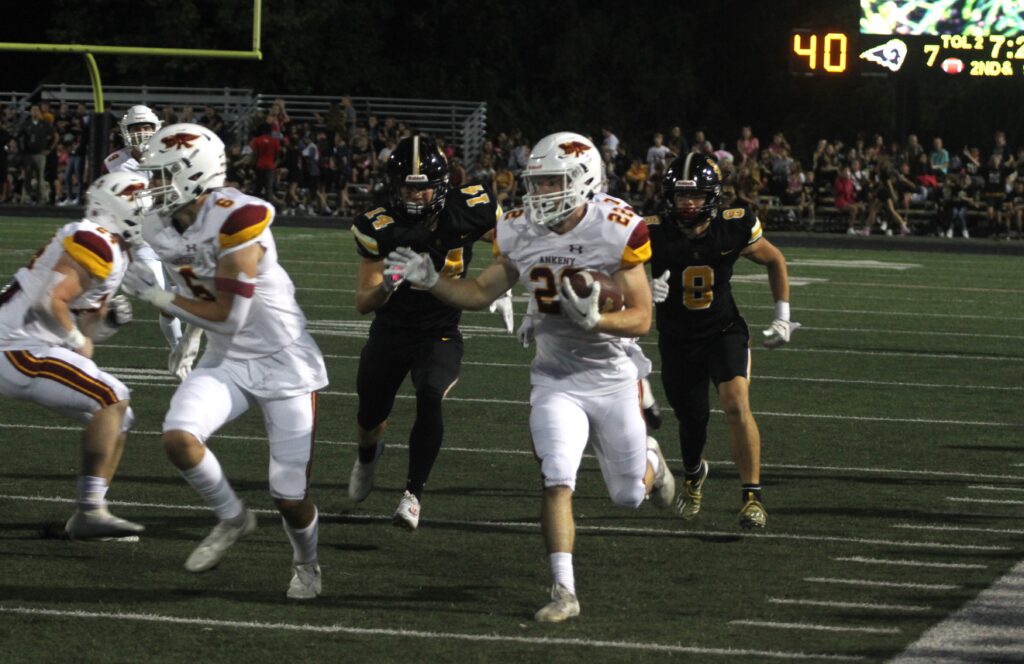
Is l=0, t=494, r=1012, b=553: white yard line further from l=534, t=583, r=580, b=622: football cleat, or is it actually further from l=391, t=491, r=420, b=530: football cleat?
l=534, t=583, r=580, b=622: football cleat

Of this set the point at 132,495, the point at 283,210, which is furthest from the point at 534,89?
the point at 132,495

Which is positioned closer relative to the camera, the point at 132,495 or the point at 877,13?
the point at 132,495

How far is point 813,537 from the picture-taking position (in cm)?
A: 723

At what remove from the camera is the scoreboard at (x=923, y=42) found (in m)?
25.1

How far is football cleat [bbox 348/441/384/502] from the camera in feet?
25.0

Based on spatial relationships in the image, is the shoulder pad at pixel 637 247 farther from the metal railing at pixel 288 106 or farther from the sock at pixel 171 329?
the metal railing at pixel 288 106

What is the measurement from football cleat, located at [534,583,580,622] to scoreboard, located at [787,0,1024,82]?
20708mm

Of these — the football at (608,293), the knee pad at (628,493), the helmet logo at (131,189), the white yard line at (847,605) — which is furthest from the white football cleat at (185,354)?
the white yard line at (847,605)

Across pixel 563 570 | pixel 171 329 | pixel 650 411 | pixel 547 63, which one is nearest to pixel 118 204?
pixel 563 570

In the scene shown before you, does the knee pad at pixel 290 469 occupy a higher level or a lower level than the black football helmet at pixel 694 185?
lower

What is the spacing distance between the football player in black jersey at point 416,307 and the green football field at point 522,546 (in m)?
0.34

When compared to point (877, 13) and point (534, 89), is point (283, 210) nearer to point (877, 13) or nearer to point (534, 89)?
point (877, 13)

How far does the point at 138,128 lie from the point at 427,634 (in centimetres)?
573

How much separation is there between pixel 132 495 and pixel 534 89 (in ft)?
116
